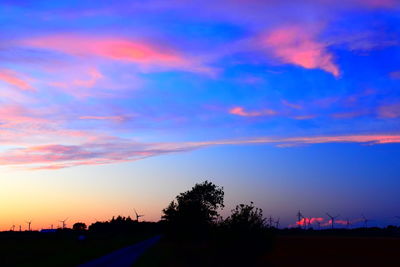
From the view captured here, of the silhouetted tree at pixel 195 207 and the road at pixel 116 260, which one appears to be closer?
the road at pixel 116 260

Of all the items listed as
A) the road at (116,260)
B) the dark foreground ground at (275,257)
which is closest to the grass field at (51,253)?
the road at (116,260)

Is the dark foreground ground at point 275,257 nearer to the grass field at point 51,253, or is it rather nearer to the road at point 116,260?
the road at point 116,260

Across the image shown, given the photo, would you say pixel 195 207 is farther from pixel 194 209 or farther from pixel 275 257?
pixel 275 257

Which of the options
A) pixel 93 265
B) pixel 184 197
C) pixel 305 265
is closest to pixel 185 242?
pixel 184 197

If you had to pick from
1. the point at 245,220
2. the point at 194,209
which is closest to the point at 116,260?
the point at 245,220

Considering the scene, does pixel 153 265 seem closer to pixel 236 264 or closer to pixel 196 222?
pixel 236 264

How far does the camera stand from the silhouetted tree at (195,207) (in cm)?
10256

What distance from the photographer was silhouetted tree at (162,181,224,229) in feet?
336

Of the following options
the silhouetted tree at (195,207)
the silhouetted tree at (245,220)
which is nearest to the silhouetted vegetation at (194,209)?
the silhouetted tree at (195,207)

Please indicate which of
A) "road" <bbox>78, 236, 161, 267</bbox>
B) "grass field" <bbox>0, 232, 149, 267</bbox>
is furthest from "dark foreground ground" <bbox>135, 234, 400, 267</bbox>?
"grass field" <bbox>0, 232, 149, 267</bbox>

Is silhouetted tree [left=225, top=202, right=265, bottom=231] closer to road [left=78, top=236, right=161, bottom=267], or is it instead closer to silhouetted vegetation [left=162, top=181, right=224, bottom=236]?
road [left=78, top=236, right=161, bottom=267]

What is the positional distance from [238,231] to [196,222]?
6228 centimetres

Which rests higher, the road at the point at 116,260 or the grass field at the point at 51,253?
the road at the point at 116,260

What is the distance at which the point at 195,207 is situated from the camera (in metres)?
106
